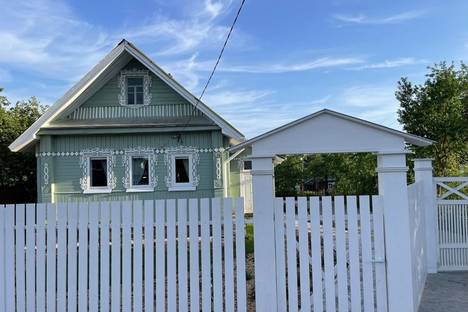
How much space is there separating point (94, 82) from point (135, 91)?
1378 millimetres

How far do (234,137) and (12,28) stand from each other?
761cm

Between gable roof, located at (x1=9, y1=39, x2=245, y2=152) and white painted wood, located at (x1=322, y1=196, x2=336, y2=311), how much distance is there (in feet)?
29.7

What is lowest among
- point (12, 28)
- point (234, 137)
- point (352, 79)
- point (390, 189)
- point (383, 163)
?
point (390, 189)

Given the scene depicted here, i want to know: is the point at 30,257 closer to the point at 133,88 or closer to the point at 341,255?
the point at 341,255

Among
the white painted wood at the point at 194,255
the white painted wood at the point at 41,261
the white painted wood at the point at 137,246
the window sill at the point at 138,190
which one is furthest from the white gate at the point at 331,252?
the window sill at the point at 138,190

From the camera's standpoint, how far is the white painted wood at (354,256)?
3529 millimetres

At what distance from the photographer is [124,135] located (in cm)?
1330

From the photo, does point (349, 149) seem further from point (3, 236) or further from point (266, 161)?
point (3, 236)

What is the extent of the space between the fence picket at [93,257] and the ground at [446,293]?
11.2 ft

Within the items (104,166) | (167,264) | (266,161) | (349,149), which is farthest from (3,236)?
(104,166)

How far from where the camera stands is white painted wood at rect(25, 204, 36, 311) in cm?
365

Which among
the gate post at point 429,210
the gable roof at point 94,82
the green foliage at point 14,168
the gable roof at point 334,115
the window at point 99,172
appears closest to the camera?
the gable roof at point 334,115

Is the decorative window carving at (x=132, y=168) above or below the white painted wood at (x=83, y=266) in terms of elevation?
above

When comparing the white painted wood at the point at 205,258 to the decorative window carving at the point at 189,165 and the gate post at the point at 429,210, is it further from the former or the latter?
the decorative window carving at the point at 189,165
